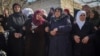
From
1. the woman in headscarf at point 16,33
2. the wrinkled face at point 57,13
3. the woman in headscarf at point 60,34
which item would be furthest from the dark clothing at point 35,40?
the wrinkled face at point 57,13

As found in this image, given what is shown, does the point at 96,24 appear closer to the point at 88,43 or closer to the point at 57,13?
the point at 88,43

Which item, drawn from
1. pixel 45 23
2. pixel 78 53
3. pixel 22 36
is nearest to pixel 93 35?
pixel 78 53

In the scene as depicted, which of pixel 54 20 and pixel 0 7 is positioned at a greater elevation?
pixel 54 20

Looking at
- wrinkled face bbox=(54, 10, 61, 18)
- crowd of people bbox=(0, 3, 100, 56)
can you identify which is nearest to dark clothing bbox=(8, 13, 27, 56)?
crowd of people bbox=(0, 3, 100, 56)

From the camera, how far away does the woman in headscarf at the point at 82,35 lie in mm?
9148

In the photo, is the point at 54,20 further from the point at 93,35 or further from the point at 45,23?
the point at 93,35

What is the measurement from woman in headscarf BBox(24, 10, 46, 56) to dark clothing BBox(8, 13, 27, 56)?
24cm

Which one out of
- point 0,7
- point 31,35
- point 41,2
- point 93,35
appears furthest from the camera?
point 41,2

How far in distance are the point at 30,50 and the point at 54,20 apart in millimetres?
1071

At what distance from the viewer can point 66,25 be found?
9305 mm

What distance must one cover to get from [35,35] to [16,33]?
528mm

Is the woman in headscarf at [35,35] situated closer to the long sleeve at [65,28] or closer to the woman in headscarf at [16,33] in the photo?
the woman in headscarf at [16,33]

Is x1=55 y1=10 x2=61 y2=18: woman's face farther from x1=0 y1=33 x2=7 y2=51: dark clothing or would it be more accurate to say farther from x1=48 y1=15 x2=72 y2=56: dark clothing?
x1=0 y1=33 x2=7 y2=51: dark clothing

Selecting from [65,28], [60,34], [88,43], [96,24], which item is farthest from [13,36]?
[96,24]
